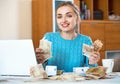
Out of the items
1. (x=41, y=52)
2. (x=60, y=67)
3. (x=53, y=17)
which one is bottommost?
(x=60, y=67)

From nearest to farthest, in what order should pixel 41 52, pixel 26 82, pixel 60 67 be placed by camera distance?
pixel 26 82
pixel 41 52
pixel 60 67

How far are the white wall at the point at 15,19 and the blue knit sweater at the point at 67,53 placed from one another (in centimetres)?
167

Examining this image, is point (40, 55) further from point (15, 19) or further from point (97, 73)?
point (15, 19)

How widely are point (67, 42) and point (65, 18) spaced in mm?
194

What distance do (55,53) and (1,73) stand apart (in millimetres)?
615

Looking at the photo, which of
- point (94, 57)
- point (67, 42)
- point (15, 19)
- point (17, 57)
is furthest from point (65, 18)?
point (15, 19)

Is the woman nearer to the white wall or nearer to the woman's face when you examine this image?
the woman's face

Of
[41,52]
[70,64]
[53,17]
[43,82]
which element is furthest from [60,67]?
[53,17]

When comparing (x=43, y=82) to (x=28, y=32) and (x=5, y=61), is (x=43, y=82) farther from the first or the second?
(x=28, y=32)

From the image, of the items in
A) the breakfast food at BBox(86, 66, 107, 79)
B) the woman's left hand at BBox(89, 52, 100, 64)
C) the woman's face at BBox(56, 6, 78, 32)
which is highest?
the woman's face at BBox(56, 6, 78, 32)

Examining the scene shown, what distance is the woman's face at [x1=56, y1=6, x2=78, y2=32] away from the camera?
2109 mm

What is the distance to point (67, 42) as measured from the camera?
6.98 feet

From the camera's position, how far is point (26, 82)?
128 cm

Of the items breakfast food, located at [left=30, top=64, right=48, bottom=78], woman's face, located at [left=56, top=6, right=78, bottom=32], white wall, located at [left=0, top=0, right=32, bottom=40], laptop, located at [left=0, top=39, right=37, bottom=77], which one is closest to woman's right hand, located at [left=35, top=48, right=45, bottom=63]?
laptop, located at [left=0, top=39, right=37, bottom=77]
